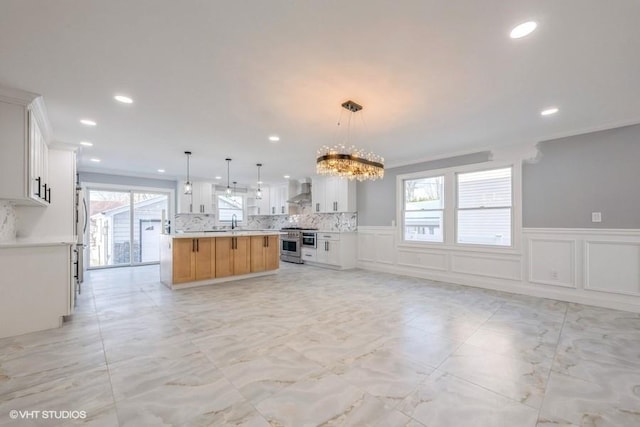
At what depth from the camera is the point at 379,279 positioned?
5.58 m

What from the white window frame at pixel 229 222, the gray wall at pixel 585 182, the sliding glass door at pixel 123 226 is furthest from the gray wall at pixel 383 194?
the sliding glass door at pixel 123 226

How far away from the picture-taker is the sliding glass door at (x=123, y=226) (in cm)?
698

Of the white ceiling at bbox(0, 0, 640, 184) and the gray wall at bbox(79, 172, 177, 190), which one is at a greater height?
the white ceiling at bbox(0, 0, 640, 184)

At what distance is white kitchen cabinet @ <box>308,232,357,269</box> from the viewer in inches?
269

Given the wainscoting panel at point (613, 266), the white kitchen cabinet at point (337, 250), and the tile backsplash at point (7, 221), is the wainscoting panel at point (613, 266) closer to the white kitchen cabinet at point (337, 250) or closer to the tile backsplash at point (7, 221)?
the white kitchen cabinet at point (337, 250)

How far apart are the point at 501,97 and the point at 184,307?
453 centimetres

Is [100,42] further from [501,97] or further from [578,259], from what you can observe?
[578,259]

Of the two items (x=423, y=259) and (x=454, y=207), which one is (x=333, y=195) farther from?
(x=454, y=207)

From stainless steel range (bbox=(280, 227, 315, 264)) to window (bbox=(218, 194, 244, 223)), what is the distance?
2068 mm

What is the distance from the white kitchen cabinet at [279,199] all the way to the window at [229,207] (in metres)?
1.02

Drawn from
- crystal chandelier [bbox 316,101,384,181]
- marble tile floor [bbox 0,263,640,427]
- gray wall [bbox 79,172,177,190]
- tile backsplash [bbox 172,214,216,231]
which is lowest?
marble tile floor [bbox 0,263,640,427]

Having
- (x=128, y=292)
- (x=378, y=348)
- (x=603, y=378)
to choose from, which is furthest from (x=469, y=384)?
(x=128, y=292)

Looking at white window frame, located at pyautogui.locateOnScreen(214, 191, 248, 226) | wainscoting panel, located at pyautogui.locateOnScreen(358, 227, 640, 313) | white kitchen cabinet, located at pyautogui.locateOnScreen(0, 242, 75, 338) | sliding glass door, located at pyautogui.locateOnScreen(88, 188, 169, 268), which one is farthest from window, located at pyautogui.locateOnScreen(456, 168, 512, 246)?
sliding glass door, located at pyautogui.locateOnScreen(88, 188, 169, 268)

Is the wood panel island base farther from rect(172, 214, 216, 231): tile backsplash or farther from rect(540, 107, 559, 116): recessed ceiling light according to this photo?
rect(540, 107, 559, 116): recessed ceiling light
